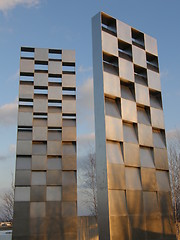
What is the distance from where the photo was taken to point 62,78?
49.0ft

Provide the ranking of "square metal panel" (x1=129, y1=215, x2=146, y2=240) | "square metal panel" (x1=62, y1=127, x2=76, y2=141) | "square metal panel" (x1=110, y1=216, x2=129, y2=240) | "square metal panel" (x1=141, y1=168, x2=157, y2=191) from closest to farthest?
1. "square metal panel" (x1=110, y1=216, x2=129, y2=240)
2. "square metal panel" (x1=129, y1=215, x2=146, y2=240)
3. "square metal panel" (x1=141, y1=168, x2=157, y2=191)
4. "square metal panel" (x1=62, y1=127, x2=76, y2=141)

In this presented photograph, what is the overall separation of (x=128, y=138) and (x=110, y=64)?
1.78 meters

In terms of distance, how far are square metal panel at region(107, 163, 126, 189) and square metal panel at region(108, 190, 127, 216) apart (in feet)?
0.39

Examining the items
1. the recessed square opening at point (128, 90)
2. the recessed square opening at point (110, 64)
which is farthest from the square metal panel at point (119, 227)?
the recessed square opening at point (110, 64)

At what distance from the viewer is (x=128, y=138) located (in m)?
7.05

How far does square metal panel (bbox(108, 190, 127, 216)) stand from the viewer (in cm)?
609

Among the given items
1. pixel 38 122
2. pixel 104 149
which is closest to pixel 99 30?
pixel 104 149

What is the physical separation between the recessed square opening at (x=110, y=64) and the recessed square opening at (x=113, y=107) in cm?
67

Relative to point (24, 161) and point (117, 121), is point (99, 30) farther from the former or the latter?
point (24, 161)

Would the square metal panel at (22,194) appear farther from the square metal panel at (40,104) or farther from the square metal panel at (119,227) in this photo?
the square metal panel at (119,227)

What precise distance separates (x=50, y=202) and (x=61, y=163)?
5.69 ft

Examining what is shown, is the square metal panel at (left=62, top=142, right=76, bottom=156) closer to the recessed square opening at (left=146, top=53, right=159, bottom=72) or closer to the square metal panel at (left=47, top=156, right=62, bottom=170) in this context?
the square metal panel at (left=47, top=156, right=62, bottom=170)

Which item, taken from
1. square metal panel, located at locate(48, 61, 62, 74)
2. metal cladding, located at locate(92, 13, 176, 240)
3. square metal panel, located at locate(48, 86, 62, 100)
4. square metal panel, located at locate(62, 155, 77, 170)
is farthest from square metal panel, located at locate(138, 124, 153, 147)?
square metal panel, located at locate(48, 61, 62, 74)

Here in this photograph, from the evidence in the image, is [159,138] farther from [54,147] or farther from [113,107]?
[54,147]
